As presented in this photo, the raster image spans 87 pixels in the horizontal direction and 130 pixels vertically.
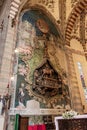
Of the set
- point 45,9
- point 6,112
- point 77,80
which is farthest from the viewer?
point 45,9

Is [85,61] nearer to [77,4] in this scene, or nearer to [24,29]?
[77,4]

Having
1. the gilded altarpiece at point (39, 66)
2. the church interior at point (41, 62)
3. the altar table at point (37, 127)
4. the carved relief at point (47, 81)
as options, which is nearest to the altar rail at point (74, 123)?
the church interior at point (41, 62)

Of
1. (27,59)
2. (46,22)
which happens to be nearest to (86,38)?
(46,22)

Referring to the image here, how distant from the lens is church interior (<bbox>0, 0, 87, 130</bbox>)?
594cm

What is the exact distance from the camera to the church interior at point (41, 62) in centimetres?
594

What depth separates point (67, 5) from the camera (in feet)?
32.9

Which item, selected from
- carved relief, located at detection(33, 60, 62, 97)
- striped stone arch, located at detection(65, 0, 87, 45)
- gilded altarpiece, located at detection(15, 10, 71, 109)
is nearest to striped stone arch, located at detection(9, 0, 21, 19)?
gilded altarpiece, located at detection(15, 10, 71, 109)

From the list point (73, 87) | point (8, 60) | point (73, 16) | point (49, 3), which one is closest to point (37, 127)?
point (8, 60)

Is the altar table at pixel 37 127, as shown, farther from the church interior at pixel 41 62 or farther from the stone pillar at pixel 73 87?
the stone pillar at pixel 73 87

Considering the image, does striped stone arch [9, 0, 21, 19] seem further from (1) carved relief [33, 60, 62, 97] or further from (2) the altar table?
(2) the altar table

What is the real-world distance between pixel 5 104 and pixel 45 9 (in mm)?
6524

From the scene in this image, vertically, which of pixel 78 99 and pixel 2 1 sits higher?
pixel 2 1

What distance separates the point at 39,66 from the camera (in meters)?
7.36

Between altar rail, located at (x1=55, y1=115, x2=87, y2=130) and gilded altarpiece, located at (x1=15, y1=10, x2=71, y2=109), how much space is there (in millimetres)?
1848
